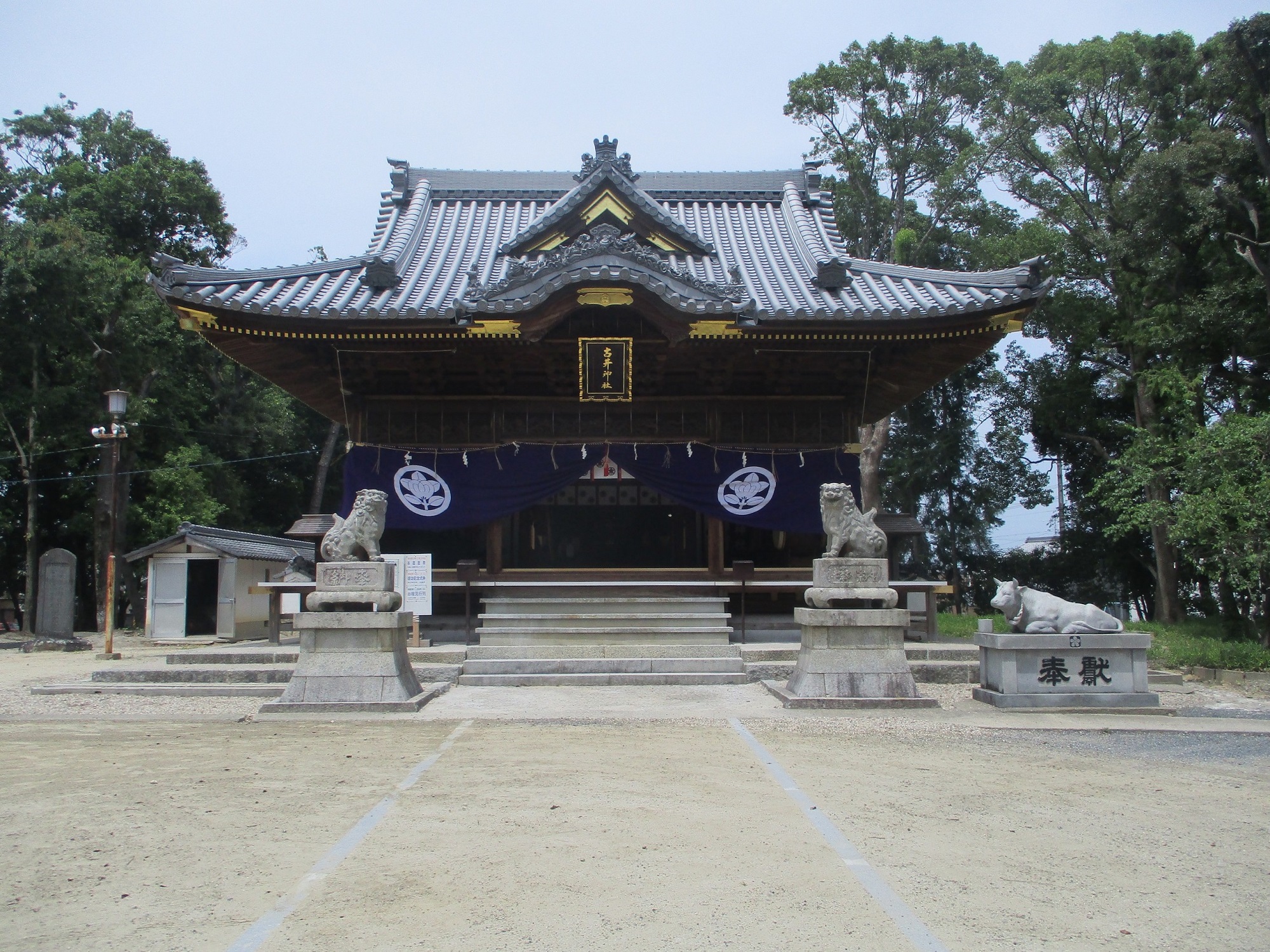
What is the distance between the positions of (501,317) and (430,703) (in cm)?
510

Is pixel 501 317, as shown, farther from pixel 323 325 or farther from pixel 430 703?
pixel 430 703

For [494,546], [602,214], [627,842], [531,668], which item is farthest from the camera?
[602,214]

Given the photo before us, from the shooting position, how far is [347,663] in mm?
8773

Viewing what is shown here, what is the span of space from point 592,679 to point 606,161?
884cm

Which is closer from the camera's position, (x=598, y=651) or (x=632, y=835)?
(x=632, y=835)

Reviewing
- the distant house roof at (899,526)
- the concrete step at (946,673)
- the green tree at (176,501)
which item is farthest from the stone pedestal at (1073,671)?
the green tree at (176,501)

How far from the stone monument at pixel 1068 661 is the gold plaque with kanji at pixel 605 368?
619cm

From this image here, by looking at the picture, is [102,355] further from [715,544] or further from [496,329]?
[715,544]

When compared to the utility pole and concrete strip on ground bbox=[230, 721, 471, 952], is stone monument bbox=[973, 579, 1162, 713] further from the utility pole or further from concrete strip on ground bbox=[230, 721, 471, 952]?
the utility pole

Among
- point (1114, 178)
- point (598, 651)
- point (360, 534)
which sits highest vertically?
point (1114, 178)

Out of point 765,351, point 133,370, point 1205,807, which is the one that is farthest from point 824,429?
point 133,370

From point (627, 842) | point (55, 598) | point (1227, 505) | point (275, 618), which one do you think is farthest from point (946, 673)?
point (55, 598)

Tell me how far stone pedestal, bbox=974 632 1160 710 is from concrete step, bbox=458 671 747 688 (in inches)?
119

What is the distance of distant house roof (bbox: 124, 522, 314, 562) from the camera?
64.4 feet
